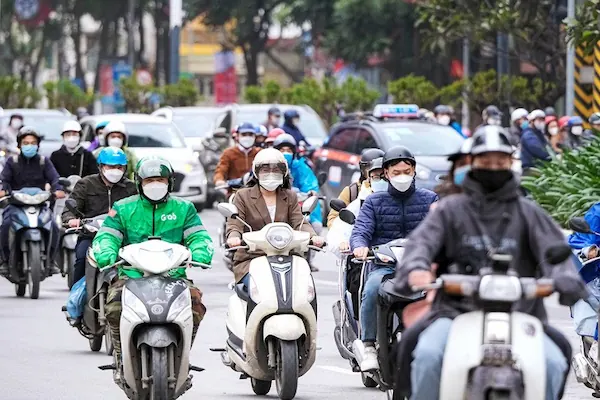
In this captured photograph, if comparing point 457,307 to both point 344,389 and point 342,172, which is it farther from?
point 342,172

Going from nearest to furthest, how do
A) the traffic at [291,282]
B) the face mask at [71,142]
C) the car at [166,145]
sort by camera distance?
1. the traffic at [291,282]
2. the face mask at [71,142]
3. the car at [166,145]

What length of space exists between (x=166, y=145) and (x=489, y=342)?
22054mm

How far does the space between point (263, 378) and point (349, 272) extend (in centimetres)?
103

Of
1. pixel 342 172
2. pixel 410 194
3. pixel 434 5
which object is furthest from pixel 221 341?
pixel 434 5

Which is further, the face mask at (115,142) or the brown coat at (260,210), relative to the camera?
the face mask at (115,142)

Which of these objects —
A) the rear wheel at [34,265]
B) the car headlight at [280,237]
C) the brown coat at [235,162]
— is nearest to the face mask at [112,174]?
the car headlight at [280,237]

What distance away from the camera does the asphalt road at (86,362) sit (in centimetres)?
1112

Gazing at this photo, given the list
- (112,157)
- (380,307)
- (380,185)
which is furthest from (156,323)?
(112,157)

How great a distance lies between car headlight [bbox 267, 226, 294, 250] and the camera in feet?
34.4

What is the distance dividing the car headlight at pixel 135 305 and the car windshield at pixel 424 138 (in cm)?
1526

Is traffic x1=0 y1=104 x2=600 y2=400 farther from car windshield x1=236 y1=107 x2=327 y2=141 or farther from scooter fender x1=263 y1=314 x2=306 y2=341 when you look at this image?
car windshield x1=236 y1=107 x2=327 y2=141

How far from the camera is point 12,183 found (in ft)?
56.3

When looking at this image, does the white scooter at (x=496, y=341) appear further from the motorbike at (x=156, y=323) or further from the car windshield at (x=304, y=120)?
the car windshield at (x=304, y=120)

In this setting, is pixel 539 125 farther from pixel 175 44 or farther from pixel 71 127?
pixel 175 44
